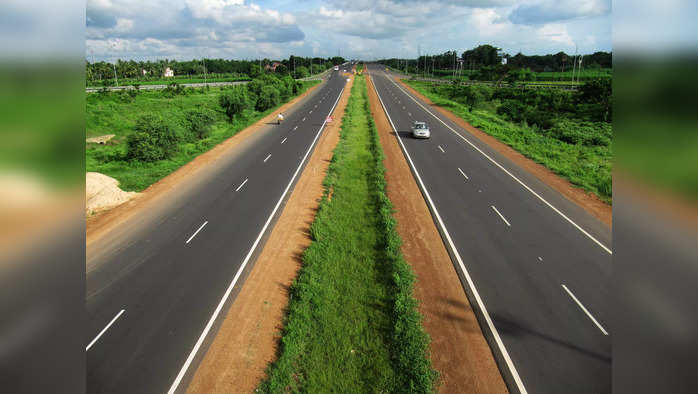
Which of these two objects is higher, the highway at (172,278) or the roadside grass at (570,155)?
the roadside grass at (570,155)

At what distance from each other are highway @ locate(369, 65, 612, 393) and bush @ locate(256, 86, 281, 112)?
36781 millimetres

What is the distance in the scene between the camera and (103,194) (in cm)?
2042

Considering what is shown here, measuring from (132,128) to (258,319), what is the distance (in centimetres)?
4021

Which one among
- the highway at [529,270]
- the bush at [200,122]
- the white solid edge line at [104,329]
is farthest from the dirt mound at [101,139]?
the highway at [529,270]

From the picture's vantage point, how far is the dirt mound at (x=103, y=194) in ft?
64.4

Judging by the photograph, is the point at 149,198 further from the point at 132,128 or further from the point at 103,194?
the point at 132,128

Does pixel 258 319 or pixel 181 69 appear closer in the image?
pixel 258 319

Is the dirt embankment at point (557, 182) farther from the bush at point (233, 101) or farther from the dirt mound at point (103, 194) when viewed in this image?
the bush at point (233, 101)

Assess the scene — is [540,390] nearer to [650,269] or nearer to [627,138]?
[650,269]

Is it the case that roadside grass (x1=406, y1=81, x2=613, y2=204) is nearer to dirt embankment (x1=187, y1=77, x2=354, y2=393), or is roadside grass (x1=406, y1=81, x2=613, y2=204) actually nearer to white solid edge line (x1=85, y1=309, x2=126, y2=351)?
dirt embankment (x1=187, y1=77, x2=354, y2=393)

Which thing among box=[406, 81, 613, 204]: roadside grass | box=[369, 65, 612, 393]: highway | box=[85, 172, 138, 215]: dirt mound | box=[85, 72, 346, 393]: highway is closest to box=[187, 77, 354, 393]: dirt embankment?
box=[85, 72, 346, 393]: highway

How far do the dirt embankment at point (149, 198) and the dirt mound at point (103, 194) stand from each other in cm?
38

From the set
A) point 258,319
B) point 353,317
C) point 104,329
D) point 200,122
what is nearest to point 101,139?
point 200,122

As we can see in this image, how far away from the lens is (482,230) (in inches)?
666
